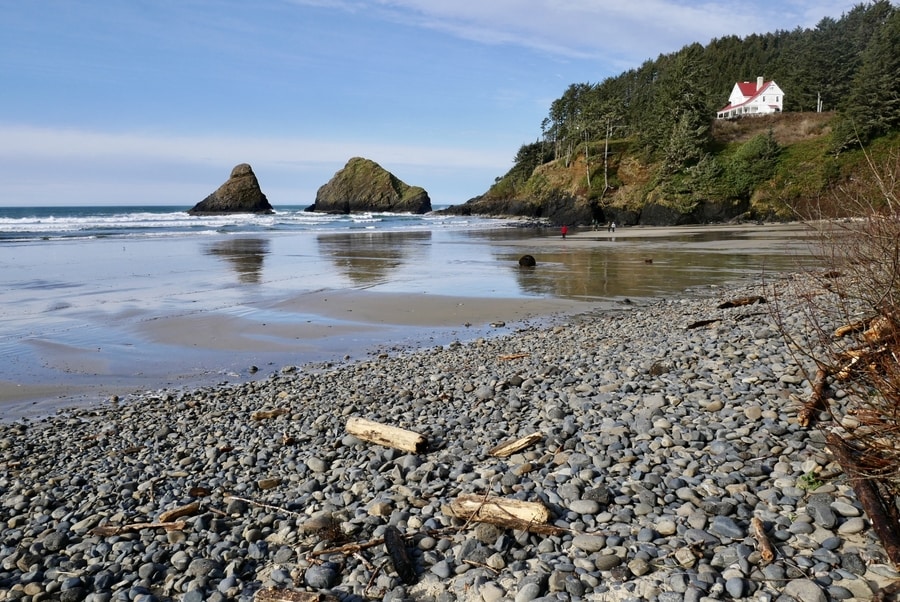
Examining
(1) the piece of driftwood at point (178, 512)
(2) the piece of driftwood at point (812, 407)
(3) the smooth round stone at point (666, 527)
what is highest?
(2) the piece of driftwood at point (812, 407)

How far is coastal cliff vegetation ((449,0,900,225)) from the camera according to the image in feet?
150

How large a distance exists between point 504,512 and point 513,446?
1205 mm

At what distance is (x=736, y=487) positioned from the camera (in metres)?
4.18

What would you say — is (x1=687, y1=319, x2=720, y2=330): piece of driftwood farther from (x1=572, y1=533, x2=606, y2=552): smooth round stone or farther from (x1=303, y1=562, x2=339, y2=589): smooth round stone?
(x1=303, y1=562, x2=339, y2=589): smooth round stone

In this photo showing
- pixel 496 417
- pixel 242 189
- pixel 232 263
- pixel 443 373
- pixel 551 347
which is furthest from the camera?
pixel 242 189

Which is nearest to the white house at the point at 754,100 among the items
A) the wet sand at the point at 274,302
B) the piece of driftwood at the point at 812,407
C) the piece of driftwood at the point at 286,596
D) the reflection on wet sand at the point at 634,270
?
the wet sand at the point at 274,302

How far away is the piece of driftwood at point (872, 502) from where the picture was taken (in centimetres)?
321

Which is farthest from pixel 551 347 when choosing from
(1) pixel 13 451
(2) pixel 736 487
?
(1) pixel 13 451

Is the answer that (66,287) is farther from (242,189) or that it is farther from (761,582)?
(242,189)

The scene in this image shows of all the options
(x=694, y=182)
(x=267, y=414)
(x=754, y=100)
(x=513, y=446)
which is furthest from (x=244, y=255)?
(x=754, y=100)

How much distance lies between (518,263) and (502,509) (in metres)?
21.4

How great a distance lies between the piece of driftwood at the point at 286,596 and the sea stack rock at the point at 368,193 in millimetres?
112626

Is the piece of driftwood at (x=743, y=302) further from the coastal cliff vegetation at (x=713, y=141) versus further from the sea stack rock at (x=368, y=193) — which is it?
the sea stack rock at (x=368, y=193)

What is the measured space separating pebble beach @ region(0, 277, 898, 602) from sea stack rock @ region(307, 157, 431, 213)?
358ft
